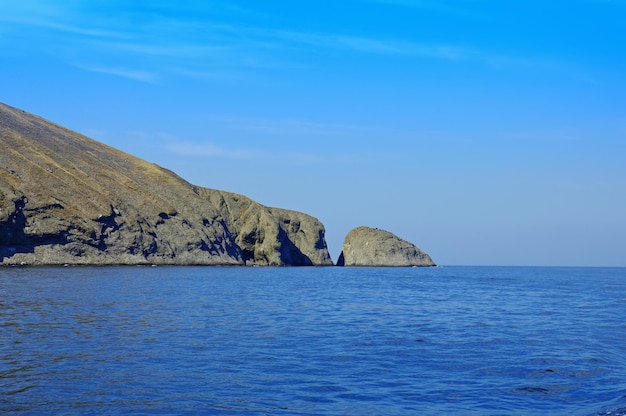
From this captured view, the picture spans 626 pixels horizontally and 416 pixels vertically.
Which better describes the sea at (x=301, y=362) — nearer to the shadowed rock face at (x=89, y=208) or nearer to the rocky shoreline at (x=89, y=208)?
the shadowed rock face at (x=89, y=208)

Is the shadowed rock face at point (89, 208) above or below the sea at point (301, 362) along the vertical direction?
above

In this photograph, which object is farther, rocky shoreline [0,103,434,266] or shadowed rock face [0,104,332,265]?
shadowed rock face [0,104,332,265]

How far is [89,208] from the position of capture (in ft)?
472

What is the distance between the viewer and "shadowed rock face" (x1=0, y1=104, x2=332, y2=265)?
12825 cm

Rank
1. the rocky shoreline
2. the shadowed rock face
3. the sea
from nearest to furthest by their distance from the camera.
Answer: the sea
the rocky shoreline
the shadowed rock face

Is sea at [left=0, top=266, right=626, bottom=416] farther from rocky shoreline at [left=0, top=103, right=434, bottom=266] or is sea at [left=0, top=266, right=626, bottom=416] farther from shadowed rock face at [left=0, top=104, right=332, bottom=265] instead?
rocky shoreline at [left=0, top=103, right=434, bottom=266]

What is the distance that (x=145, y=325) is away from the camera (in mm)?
31219

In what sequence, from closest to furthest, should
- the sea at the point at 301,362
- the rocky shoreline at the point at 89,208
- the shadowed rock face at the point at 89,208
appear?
the sea at the point at 301,362
the rocky shoreline at the point at 89,208
the shadowed rock face at the point at 89,208

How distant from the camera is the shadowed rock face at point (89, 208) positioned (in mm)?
128250

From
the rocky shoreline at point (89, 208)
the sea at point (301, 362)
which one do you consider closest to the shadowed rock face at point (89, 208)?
the rocky shoreline at point (89, 208)

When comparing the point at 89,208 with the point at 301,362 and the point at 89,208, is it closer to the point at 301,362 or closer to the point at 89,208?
the point at 89,208

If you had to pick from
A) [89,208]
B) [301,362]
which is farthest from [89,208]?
[301,362]

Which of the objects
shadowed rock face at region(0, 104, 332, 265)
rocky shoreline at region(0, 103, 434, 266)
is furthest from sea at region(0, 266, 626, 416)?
rocky shoreline at region(0, 103, 434, 266)

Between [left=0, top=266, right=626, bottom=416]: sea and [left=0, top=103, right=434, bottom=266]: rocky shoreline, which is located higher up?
[left=0, top=103, right=434, bottom=266]: rocky shoreline
